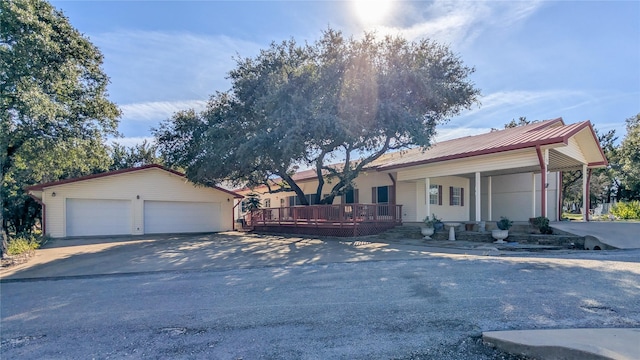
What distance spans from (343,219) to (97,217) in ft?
42.6

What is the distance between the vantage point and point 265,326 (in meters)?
4.46

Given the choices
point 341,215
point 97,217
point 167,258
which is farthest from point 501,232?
point 97,217

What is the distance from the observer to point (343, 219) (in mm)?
15914

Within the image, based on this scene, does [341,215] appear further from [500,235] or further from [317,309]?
[317,309]

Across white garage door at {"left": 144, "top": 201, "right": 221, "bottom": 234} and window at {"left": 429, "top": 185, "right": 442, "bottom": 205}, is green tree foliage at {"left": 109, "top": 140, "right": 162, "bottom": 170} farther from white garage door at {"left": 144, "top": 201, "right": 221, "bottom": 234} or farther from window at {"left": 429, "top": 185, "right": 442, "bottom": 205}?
window at {"left": 429, "top": 185, "right": 442, "bottom": 205}

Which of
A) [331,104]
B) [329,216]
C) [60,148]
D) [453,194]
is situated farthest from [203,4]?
[453,194]

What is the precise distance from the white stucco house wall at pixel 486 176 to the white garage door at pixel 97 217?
12.4 metres

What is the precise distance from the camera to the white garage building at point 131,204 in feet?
57.6

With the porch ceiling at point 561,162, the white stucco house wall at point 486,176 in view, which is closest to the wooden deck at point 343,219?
the white stucco house wall at point 486,176

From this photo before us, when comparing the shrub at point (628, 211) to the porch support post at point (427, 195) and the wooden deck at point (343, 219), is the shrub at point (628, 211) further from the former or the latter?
the wooden deck at point (343, 219)

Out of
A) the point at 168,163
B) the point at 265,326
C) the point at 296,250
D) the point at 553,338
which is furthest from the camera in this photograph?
the point at 168,163

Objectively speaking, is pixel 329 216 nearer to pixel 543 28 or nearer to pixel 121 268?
pixel 121 268

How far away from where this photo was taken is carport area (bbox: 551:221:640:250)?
1020 centimetres

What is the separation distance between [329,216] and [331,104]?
5637mm
